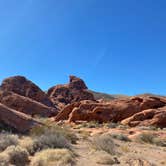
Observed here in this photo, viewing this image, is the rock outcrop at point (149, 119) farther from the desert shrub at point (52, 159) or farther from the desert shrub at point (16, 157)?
the desert shrub at point (16, 157)

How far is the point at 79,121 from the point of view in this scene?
133 ft

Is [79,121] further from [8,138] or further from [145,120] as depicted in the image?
[8,138]

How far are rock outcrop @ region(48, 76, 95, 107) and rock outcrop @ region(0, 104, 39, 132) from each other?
182 ft

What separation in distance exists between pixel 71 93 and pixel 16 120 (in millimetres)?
59430

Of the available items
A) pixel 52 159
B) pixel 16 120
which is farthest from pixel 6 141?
pixel 16 120

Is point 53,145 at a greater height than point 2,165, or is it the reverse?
point 53,145

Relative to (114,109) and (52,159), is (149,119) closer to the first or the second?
(114,109)

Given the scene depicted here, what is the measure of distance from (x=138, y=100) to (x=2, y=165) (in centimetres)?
3575

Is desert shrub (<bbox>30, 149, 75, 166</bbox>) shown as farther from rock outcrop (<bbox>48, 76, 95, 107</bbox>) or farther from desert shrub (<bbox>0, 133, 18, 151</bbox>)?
rock outcrop (<bbox>48, 76, 95, 107</bbox>)

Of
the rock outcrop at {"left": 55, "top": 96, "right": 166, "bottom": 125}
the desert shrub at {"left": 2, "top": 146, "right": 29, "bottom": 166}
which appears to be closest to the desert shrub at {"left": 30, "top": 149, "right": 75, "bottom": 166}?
the desert shrub at {"left": 2, "top": 146, "right": 29, "bottom": 166}

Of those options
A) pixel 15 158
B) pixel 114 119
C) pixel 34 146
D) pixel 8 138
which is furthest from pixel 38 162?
pixel 114 119

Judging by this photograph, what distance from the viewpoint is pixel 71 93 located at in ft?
266

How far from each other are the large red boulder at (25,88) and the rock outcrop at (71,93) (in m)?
8.60

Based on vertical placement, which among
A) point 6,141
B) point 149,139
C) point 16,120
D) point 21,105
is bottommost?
point 6,141
